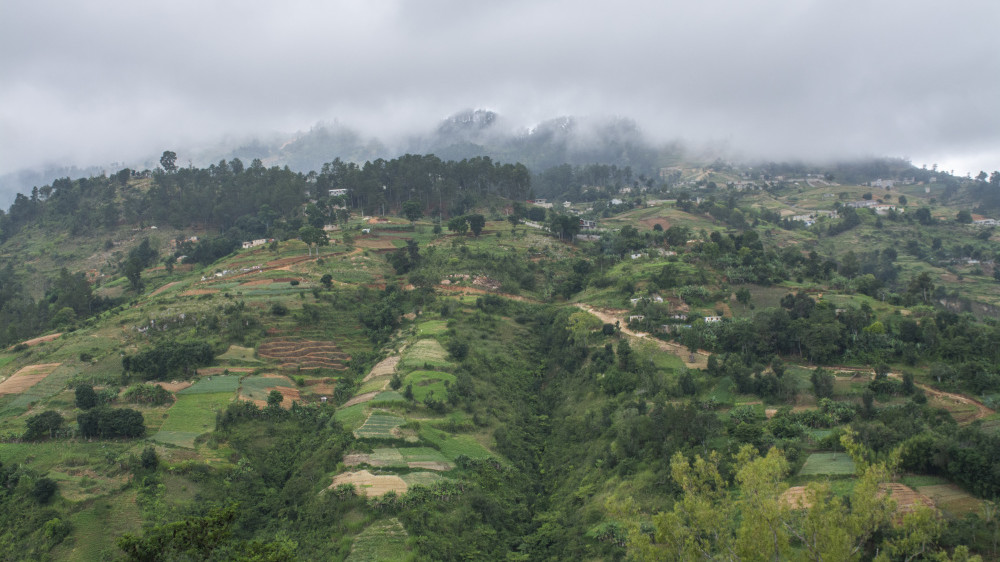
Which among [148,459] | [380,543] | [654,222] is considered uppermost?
[654,222]

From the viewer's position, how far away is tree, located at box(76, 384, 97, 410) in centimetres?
3738

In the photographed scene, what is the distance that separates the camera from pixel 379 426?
36.7m

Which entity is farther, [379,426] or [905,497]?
[379,426]

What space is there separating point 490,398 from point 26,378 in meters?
34.7

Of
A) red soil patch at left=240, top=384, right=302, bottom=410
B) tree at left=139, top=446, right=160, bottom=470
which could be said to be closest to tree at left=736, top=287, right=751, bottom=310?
red soil patch at left=240, top=384, right=302, bottom=410

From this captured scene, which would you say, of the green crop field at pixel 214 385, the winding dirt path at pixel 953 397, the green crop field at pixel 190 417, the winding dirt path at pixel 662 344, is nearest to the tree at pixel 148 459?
the green crop field at pixel 190 417

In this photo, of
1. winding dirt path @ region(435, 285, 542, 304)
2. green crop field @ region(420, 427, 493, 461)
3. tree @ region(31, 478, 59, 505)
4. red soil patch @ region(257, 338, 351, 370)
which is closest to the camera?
tree @ region(31, 478, 59, 505)

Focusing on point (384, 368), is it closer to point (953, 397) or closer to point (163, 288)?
point (163, 288)

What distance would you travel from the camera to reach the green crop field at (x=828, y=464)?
27125mm

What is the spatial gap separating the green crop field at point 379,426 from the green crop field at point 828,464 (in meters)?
23.2

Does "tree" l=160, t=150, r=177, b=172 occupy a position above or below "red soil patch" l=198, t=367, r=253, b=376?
above

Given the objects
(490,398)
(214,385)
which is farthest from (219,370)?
(490,398)

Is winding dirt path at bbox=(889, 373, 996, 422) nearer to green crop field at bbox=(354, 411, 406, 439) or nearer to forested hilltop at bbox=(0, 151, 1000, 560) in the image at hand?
forested hilltop at bbox=(0, 151, 1000, 560)

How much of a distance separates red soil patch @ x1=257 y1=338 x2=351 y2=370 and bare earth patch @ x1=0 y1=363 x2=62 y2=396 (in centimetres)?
1502
